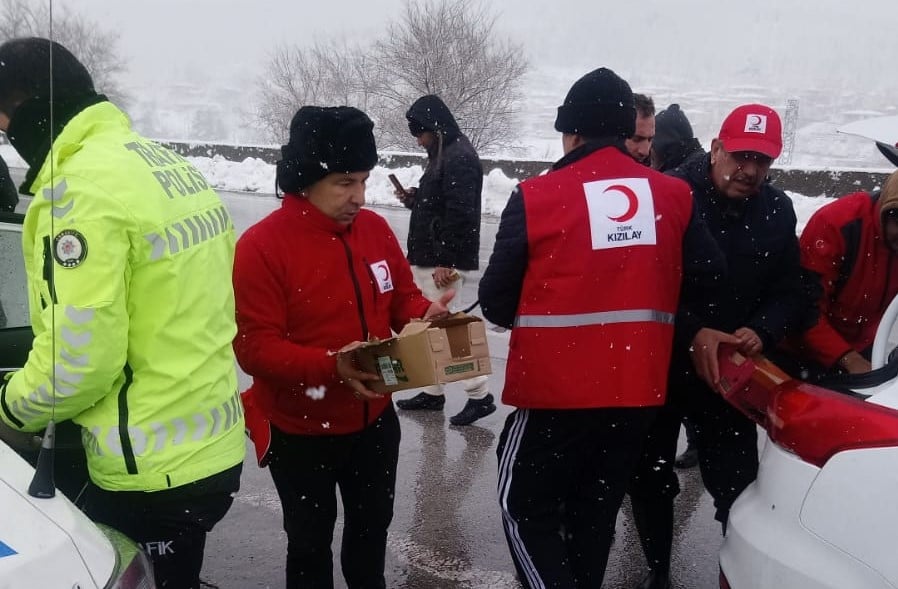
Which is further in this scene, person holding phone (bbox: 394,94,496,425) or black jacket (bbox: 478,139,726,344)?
person holding phone (bbox: 394,94,496,425)

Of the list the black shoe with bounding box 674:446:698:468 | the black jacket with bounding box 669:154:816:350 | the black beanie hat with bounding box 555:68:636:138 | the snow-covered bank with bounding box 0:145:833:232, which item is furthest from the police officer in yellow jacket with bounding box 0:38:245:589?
the snow-covered bank with bounding box 0:145:833:232

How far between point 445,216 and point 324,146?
8.83ft

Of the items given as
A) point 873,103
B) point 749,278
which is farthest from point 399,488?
point 873,103

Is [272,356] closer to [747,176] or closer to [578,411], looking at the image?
[578,411]

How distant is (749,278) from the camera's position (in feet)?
9.39

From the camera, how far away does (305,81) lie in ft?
106

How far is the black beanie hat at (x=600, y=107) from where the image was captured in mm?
2367

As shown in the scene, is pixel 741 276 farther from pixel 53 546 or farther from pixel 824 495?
pixel 53 546

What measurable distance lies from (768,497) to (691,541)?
1707mm

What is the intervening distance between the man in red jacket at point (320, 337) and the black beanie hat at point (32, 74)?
0.73 m

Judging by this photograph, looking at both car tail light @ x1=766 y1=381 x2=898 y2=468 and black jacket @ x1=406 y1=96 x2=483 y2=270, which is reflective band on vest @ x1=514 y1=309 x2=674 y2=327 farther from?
black jacket @ x1=406 y1=96 x2=483 y2=270

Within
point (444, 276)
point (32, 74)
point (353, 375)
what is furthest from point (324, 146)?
point (444, 276)

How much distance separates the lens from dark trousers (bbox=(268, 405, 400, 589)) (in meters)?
2.49

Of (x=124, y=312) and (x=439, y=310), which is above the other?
(x=124, y=312)
